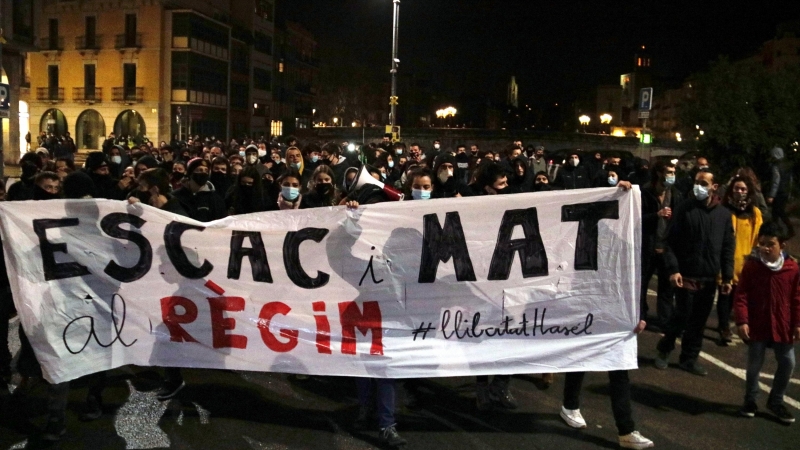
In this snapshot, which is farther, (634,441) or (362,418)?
(362,418)

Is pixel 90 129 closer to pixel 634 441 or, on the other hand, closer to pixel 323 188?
pixel 323 188

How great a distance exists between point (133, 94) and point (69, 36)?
6340mm

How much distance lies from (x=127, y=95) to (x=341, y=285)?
148 feet

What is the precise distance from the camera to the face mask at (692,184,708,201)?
6.30 m

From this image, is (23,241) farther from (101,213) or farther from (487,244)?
(487,244)

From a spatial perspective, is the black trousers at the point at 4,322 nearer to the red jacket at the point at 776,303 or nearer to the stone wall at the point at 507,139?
the red jacket at the point at 776,303

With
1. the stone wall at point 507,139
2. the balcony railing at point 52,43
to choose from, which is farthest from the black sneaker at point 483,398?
the balcony railing at point 52,43

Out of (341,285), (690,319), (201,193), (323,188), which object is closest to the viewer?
(341,285)

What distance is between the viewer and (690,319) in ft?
21.2

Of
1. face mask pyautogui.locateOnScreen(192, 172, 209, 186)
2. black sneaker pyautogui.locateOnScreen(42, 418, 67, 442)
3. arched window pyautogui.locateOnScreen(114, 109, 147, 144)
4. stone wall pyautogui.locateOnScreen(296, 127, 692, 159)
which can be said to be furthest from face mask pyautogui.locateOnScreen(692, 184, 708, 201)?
stone wall pyautogui.locateOnScreen(296, 127, 692, 159)

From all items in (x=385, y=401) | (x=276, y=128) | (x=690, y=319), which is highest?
(x=276, y=128)

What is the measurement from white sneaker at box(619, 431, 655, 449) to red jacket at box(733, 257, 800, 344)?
→ 3.96 ft

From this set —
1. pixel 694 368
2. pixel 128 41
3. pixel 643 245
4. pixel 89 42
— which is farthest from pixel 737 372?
pixel 89 42

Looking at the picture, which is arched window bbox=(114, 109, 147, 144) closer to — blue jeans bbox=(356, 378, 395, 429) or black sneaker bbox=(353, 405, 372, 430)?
black sneaker bbox=(353, 405, 372, 430)
